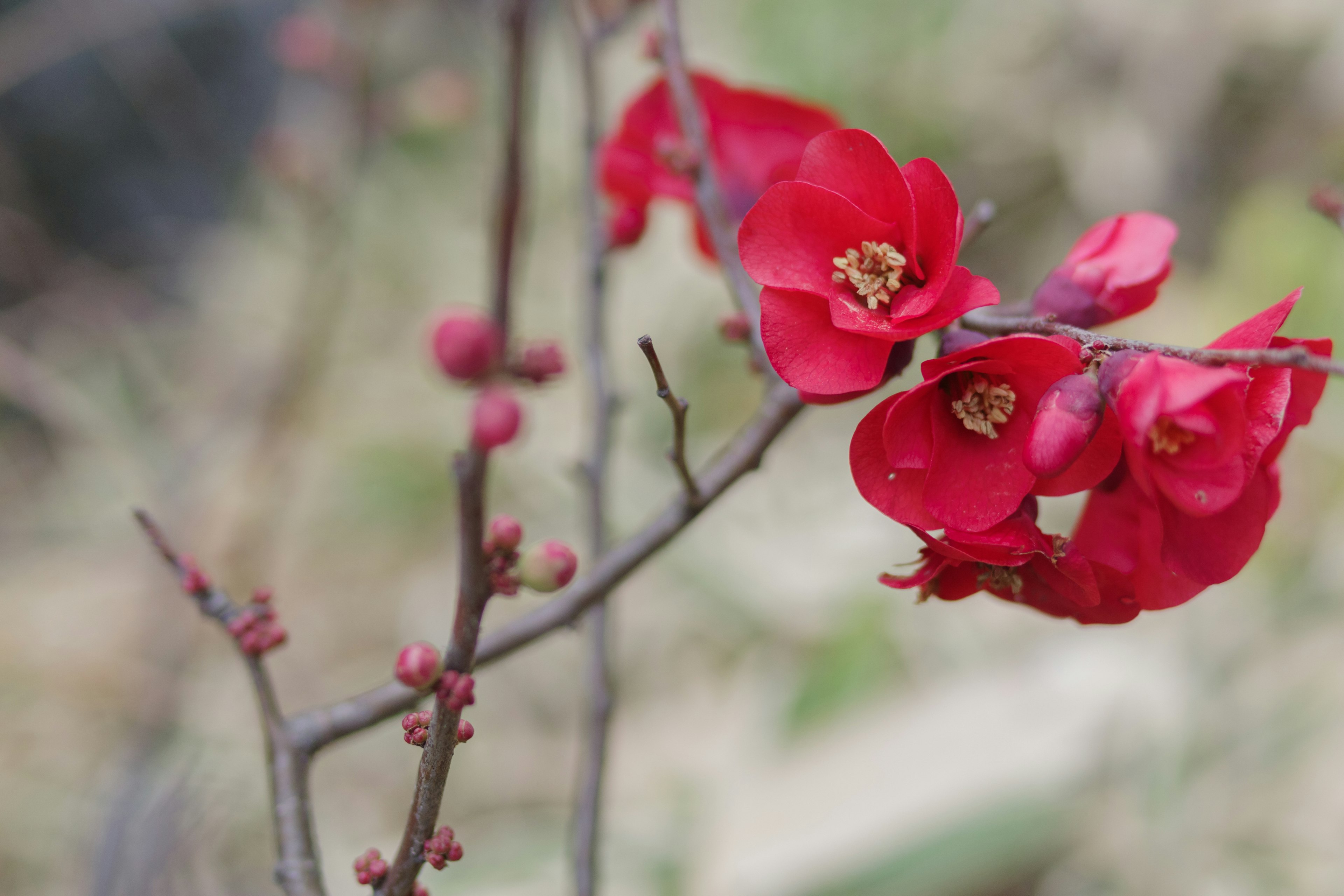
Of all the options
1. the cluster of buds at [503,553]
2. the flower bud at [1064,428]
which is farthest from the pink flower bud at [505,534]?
the flower bud at [1064,428]

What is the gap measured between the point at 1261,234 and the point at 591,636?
1.72 meters

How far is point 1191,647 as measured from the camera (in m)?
1.39

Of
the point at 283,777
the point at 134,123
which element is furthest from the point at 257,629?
the point at 134,123

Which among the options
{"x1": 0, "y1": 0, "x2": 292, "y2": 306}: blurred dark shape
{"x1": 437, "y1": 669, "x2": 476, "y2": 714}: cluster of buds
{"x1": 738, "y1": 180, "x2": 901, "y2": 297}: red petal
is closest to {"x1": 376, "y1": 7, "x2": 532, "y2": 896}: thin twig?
{"x1": 437, "y1": 669, "x2": 476, "y2": 714}: cluster of buds

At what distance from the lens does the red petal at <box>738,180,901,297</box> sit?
0.41 m

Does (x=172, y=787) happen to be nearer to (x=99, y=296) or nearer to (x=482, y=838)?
(x=482, y=838)

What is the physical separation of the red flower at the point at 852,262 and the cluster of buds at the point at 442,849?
246mm

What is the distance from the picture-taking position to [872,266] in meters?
0.44

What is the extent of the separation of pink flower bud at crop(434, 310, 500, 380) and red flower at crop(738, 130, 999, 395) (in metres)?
0.13

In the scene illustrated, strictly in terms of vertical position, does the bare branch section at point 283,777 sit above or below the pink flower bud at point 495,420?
above

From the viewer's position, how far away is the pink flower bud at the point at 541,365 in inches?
13.0

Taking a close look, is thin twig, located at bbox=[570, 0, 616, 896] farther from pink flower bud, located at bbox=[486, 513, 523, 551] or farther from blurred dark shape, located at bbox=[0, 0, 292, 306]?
blurred dark shape, located at bbox=[0, 0, 292, 306]

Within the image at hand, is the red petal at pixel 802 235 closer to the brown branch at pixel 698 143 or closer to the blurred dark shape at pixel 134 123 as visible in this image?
the brown branch at pixel 698 143

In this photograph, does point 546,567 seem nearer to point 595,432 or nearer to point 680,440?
point 680,440
